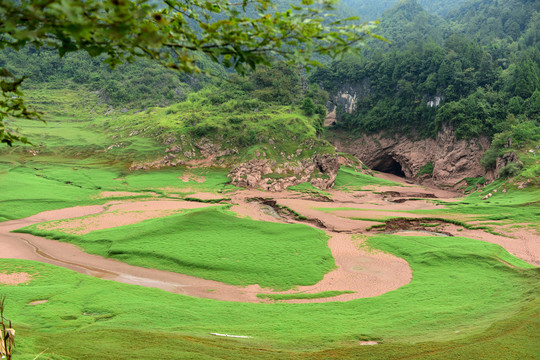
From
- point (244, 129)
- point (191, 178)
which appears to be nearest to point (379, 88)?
point (244, 129)

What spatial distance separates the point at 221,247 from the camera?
21.9 metres

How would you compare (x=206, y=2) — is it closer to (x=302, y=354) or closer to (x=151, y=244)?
(x=302, y=354)

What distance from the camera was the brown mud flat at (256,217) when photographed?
17.5 metres

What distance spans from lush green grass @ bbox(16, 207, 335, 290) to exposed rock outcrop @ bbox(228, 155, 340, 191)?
659 inches

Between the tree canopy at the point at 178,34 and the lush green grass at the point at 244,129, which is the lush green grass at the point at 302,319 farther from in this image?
the lush green grass at the point at 244,129

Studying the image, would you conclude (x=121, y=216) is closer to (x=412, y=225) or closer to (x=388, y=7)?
(x=412, y=225)

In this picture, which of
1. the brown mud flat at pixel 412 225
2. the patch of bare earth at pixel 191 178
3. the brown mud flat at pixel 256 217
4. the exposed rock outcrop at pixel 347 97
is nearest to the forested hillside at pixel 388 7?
the exposed rock outcrop at pixel 347 97

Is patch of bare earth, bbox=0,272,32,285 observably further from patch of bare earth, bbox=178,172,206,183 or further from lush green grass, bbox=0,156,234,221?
patch of bare earth, bbox=178,172,206,183

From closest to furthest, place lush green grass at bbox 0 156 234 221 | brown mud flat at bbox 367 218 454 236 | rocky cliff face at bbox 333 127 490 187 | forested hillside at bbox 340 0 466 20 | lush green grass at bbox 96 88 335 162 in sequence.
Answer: brown mud flat at bbox 367 218 454 236, lush green grass at bbox 0 156 234 221, lush green grass at bbox 96 88 335 162, rocky cliff face at bbox 333 127 490 187, forested hillside at bbox 340 0 466 20

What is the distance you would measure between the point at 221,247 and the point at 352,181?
123ft

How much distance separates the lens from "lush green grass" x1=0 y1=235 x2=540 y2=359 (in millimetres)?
6906

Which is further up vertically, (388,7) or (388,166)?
(388,7)

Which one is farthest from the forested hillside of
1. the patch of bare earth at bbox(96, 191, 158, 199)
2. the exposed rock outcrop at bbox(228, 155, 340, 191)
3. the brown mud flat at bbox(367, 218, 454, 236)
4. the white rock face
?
the patch of bare earth at bbox(96, 191, 158, 199)

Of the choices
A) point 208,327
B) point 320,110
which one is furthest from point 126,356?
point 320,110
